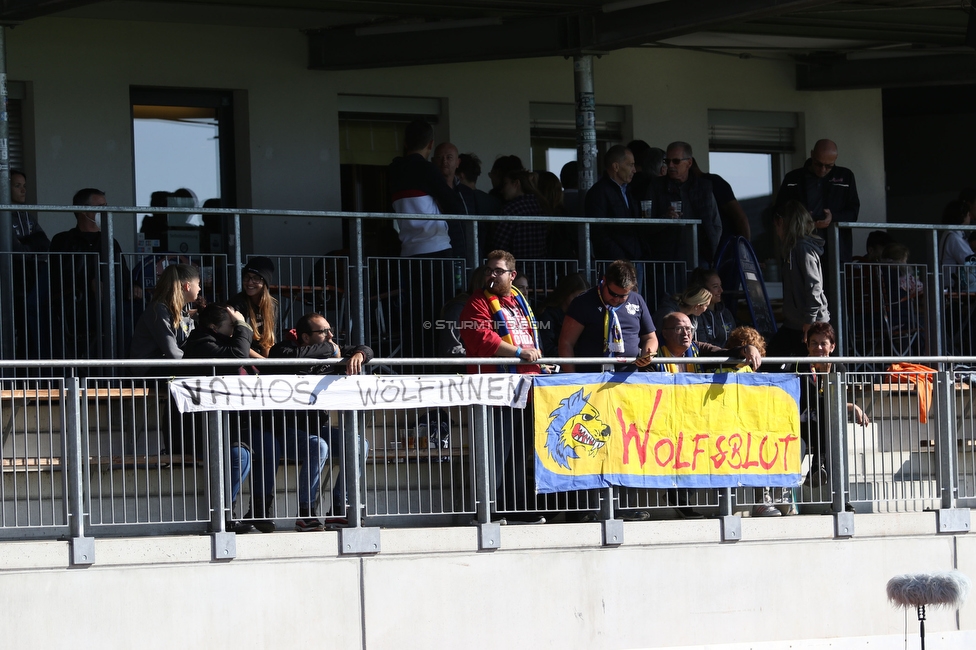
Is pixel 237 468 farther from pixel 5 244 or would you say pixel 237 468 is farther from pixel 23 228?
pixel 23 228

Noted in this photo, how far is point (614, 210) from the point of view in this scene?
12.2 metres

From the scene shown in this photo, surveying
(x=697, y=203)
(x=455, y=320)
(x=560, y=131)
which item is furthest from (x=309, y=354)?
(x=560, y=131)

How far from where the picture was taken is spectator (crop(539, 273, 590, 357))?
11.0 meters

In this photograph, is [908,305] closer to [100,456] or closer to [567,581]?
[567,581]

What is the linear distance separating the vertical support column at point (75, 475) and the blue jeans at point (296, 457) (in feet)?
3.44

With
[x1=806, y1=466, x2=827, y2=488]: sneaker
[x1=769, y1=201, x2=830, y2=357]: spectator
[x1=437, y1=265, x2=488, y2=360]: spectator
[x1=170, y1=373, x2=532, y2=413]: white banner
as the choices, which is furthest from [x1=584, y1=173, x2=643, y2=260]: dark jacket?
[x1=170, y1=373, x2=532, y2=413]: white banner

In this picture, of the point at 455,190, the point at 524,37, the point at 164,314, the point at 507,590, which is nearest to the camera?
the point at 507,590

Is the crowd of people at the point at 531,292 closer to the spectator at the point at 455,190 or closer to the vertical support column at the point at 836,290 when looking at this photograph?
the spectator at the point at 455,190

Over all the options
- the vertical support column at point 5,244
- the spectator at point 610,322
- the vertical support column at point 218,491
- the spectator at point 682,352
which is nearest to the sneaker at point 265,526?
the vertical support column at point 218,491

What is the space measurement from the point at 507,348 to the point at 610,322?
0.82m

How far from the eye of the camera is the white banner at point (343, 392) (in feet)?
29.0

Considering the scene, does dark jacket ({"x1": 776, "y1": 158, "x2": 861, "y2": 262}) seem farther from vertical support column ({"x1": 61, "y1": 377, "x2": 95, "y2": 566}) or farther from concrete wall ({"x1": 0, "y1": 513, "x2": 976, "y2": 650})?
vertical support column ({"x1": 61, "y1": 377, "x2": 95, "y2": 566})

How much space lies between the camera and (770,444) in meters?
9.98

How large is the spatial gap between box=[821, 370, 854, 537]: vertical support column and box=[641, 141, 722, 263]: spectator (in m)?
2.52
